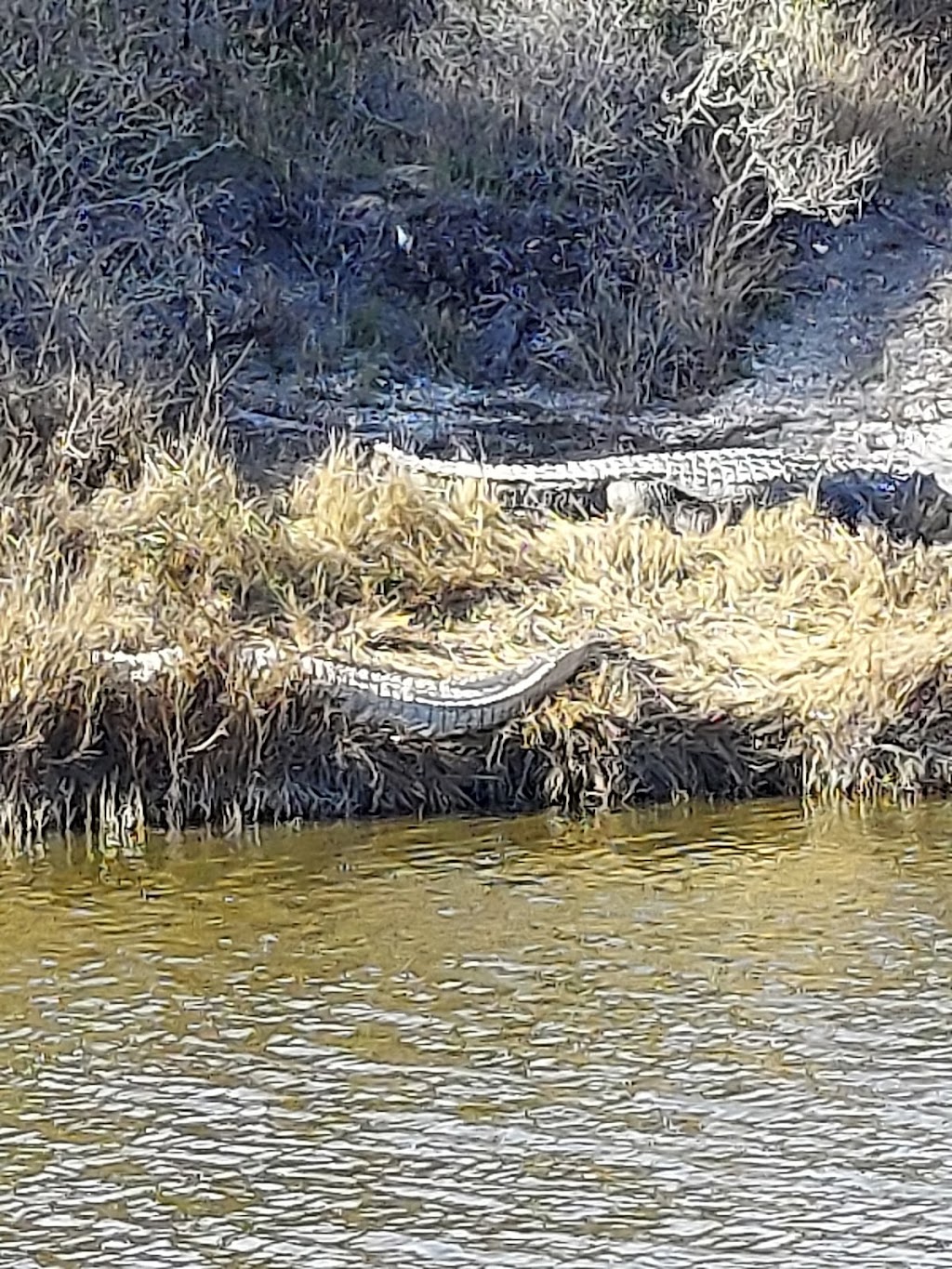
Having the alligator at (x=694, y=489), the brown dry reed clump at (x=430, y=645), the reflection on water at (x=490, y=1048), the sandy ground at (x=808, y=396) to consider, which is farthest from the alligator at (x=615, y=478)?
the reflection on water at (x=490, y=1048)

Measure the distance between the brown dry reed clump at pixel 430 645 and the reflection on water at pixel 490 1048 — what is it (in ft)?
0.86

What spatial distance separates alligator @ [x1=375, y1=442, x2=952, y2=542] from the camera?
10.0m

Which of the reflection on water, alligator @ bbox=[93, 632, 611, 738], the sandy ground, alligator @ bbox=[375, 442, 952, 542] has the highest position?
the sandy ground

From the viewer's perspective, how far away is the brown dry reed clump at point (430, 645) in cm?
769

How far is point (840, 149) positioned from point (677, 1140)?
310 inches

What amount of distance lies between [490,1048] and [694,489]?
4.69 metres

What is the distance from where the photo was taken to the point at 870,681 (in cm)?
814

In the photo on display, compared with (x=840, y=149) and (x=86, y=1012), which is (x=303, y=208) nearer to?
(x=840, y=149)

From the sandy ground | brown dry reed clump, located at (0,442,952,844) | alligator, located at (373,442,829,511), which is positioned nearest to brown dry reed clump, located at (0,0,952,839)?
brown dry reed clump, located at (0,442,952,844)

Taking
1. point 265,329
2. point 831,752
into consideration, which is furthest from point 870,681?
point 265,329

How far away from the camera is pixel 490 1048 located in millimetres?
5789

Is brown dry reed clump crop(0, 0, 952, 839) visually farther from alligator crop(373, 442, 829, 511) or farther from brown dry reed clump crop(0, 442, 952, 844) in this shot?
alligator crop(373, 442, 829, 511)

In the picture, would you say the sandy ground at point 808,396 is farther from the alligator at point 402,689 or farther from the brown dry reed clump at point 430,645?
the alligator at point 402,689

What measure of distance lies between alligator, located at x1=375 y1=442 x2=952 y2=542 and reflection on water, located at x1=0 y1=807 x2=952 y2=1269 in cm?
245
